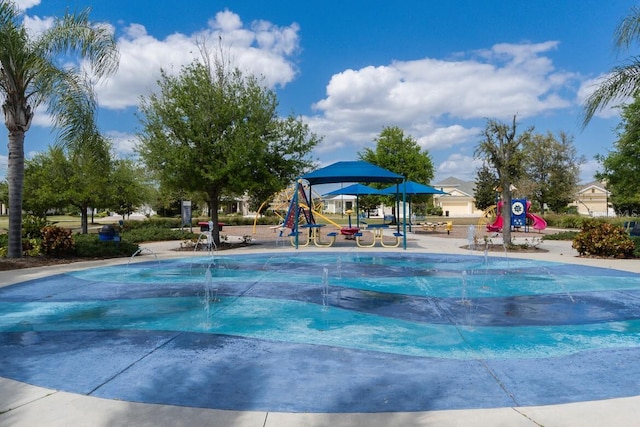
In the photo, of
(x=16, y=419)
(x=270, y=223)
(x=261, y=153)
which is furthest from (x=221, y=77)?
(x=270, y=223)

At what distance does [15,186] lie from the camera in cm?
1387

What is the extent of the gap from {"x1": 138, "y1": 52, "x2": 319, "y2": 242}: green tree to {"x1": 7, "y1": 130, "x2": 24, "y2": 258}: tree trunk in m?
4.94

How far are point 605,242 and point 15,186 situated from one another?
1883cm

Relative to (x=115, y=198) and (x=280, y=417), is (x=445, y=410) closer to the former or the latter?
(x=280, y=417)

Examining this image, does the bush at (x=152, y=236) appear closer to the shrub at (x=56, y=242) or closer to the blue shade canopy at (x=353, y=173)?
the shrub at (x=56, y=242)

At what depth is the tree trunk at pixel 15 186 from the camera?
45.5 ft

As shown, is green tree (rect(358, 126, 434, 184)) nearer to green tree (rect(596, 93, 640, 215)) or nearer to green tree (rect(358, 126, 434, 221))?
green tree (rect(358, 126, 434, 221))

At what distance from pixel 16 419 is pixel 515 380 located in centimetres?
436

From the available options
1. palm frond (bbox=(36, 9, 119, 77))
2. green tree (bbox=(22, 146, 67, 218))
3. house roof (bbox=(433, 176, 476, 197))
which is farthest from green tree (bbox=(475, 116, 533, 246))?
house roof (bbox=(433, 176, 476, 197))

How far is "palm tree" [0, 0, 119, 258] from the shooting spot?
1363 centimetres

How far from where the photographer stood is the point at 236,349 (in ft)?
18.2

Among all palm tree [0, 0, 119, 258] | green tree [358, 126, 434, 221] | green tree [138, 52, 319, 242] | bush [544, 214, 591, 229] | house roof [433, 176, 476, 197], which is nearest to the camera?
palm tree [0, 0, 119, 258]

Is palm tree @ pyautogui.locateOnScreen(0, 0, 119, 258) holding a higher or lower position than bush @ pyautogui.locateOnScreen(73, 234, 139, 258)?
higher

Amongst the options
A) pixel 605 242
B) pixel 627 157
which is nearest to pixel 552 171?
pixel 627 157
